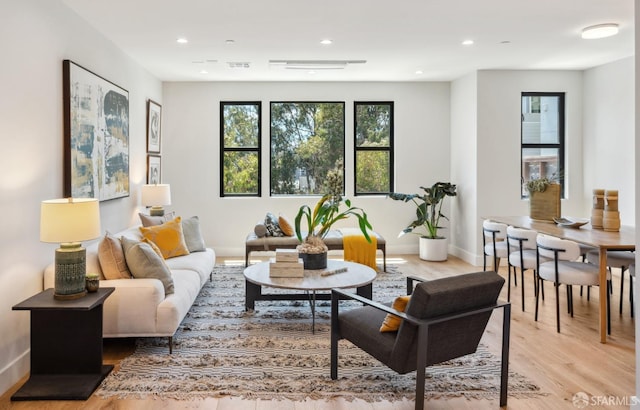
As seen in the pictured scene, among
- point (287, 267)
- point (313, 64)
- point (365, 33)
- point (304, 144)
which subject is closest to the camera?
point (287, 267)

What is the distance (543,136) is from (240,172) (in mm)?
4609

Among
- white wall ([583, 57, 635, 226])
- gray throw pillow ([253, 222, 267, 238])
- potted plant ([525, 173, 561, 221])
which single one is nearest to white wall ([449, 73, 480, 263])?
potted plant ([525, 173, 561, 221])

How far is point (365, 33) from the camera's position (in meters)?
4.42

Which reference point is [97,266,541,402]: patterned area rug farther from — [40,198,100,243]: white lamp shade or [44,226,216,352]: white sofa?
[40,198,100,243]: white lamp shade

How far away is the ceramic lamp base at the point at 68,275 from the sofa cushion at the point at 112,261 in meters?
0.49

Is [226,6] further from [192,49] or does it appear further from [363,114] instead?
[363,114]

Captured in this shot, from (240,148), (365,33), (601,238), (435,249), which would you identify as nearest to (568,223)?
(601,238)

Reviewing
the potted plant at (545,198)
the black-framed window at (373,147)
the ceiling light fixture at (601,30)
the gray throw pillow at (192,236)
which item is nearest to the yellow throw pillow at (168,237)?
the gray throw pillow at (192,236)

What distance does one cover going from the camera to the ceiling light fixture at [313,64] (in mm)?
5539

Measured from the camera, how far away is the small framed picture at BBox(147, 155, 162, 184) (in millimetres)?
5883

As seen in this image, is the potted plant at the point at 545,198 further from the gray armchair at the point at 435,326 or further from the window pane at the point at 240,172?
the window pane at the point at 240,172

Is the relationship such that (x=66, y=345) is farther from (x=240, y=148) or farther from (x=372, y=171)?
(x=372, y=171)

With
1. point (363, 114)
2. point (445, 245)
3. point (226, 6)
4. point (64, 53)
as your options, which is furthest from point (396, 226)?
point (64, 53)

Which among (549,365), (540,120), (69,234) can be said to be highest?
(540,120)
